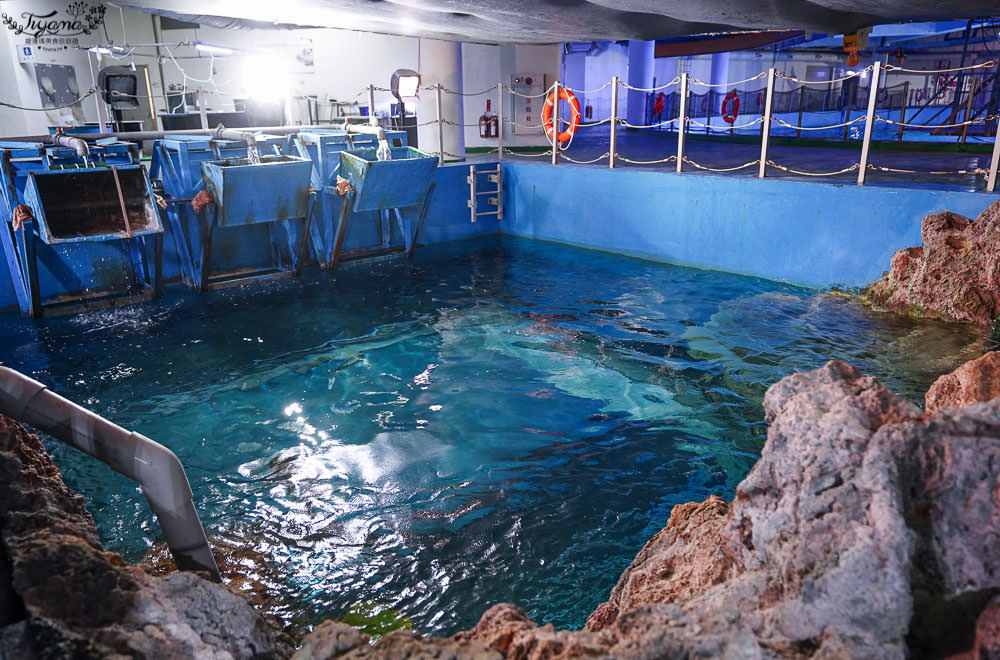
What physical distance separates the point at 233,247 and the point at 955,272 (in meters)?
9.21

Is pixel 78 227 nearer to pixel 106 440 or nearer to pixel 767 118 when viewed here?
pixel 106 440

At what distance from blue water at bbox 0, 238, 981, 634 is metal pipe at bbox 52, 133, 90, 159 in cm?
194

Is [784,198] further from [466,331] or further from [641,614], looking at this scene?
[641,614]

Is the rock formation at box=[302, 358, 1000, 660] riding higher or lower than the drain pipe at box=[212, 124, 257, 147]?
lower

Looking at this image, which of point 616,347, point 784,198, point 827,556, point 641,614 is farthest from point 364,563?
point 784,198

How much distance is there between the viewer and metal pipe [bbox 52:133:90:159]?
807cm

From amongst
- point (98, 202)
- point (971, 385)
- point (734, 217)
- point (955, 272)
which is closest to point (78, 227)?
point (98, 202)

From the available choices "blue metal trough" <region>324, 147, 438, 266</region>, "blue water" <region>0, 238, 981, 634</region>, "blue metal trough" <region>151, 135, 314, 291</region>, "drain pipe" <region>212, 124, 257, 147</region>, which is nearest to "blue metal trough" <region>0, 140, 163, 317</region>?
"blue water" <region>0, 238, 981, 634</region>

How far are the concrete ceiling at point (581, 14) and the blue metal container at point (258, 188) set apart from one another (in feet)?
9.07

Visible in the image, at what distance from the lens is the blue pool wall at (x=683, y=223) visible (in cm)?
837

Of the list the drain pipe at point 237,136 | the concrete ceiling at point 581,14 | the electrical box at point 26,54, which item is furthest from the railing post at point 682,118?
the electrical box at point 26,54

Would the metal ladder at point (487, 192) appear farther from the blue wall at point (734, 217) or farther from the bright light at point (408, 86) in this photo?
the bright light at point (408, 86)

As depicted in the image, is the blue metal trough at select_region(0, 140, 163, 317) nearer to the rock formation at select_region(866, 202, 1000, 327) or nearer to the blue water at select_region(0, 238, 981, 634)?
the blue water at select_region(0, 238, 981, 634)

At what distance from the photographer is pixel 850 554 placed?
5.74 ft
